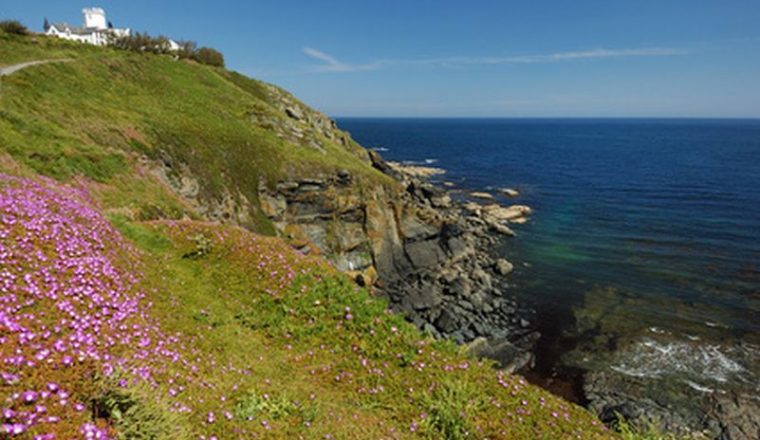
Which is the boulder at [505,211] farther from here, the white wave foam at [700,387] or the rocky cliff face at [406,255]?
the white wave foam at [700,387]

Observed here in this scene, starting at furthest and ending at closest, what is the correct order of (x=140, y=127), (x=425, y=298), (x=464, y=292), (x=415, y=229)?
(x=415, y=229), (x=464, y=292), (x=425, y=298), (x=140, y=127)

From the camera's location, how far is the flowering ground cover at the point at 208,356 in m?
6.53

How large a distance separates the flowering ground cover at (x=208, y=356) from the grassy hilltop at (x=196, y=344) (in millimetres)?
40

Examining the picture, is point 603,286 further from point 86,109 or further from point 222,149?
point 86,109

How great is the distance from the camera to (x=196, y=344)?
11086mm

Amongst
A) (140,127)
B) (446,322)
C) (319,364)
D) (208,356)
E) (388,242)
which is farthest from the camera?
(388,242)

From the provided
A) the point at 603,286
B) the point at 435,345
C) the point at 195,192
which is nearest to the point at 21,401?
the point at 435,345

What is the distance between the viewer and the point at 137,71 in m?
47.8

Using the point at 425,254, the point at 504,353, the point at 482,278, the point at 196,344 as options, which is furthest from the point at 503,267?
the point at 196,344

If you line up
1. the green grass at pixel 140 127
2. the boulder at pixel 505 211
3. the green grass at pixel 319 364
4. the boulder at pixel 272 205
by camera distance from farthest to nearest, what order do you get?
the boulder at pixel 505 211
the boulder at pixel 272 205
the green grass at pixel 140 127
the green grass at pixel 319 364

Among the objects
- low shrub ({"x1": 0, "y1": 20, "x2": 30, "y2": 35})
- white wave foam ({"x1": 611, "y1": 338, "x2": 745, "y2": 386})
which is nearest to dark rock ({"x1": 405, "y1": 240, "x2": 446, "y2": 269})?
white wave foam ({"x1": 611, "y1": 338, "x2": 745, "y2": 386})

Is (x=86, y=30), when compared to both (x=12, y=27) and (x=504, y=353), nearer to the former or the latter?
(x=12, y=27)

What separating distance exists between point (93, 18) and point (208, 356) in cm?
14118

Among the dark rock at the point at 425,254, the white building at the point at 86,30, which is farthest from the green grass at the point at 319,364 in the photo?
the white building at the point at 86,30
